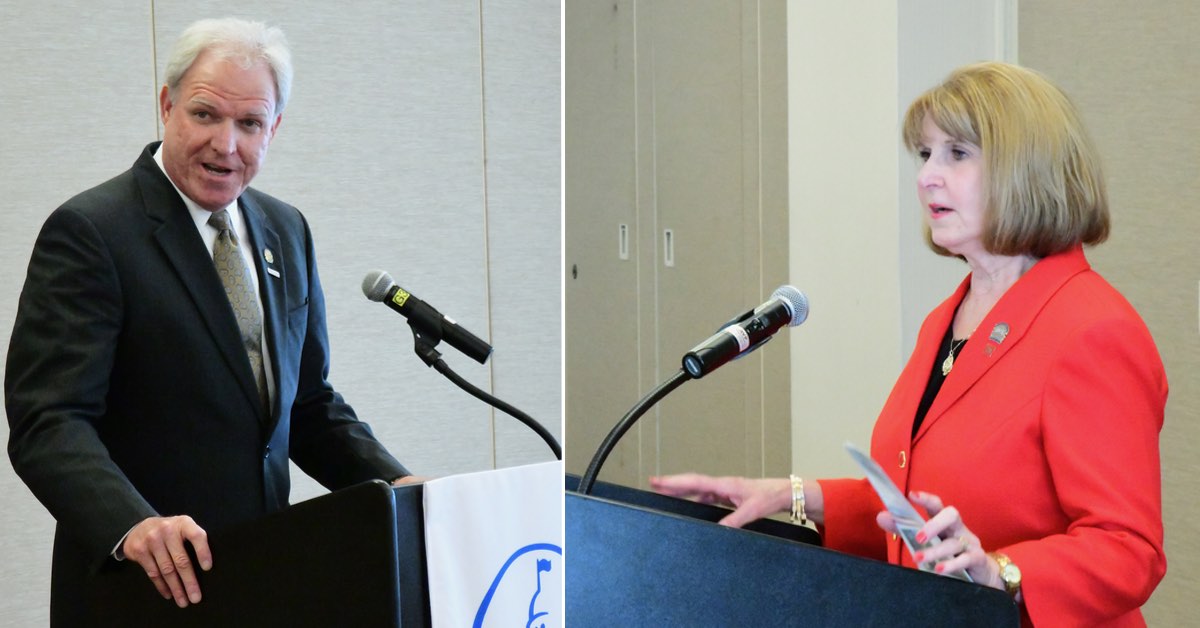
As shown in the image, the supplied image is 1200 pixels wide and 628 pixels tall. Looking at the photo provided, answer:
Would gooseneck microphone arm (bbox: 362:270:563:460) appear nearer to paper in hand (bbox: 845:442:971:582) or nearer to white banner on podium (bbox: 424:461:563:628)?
white banner on podium (bbox: 424:461:563:628)

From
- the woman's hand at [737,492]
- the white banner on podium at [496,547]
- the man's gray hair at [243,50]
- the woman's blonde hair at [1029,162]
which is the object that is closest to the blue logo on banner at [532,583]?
the white banner on podium at [496,547]

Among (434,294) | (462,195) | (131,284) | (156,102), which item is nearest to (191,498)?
(131,284)

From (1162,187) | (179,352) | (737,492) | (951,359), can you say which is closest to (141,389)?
(179,352)

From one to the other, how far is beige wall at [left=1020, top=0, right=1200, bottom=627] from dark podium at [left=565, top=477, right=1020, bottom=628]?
888 millimetres

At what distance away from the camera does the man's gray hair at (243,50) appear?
1.28 metres

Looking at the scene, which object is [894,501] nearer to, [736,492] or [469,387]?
[736,492]

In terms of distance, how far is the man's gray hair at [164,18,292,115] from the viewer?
50.4 inches

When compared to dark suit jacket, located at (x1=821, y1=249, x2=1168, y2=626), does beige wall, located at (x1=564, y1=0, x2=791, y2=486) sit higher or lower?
higher

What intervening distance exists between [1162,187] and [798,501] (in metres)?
0.68

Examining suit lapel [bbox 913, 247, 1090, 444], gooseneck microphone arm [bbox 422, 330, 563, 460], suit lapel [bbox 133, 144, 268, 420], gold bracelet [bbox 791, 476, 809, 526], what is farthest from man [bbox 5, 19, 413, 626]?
suit lapel [bbox 913, 247, 1090, 444]

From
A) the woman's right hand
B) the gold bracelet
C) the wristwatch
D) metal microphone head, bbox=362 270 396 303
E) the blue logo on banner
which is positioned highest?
metal microphone head, bbox=362 270 396 303

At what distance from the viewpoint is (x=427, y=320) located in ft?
3.32

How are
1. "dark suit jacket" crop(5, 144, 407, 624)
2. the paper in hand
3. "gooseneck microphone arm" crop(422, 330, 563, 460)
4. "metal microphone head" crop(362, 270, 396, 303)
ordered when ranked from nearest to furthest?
the paper in hand < "gooseneck microphone arm" crop(422, 330, 563, 460) < "dark suit jacket" crop(5, 144, 407, 624) < "metal microphone head" crop(362, 270, 396, 303)

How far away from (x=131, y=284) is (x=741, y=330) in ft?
2.46
